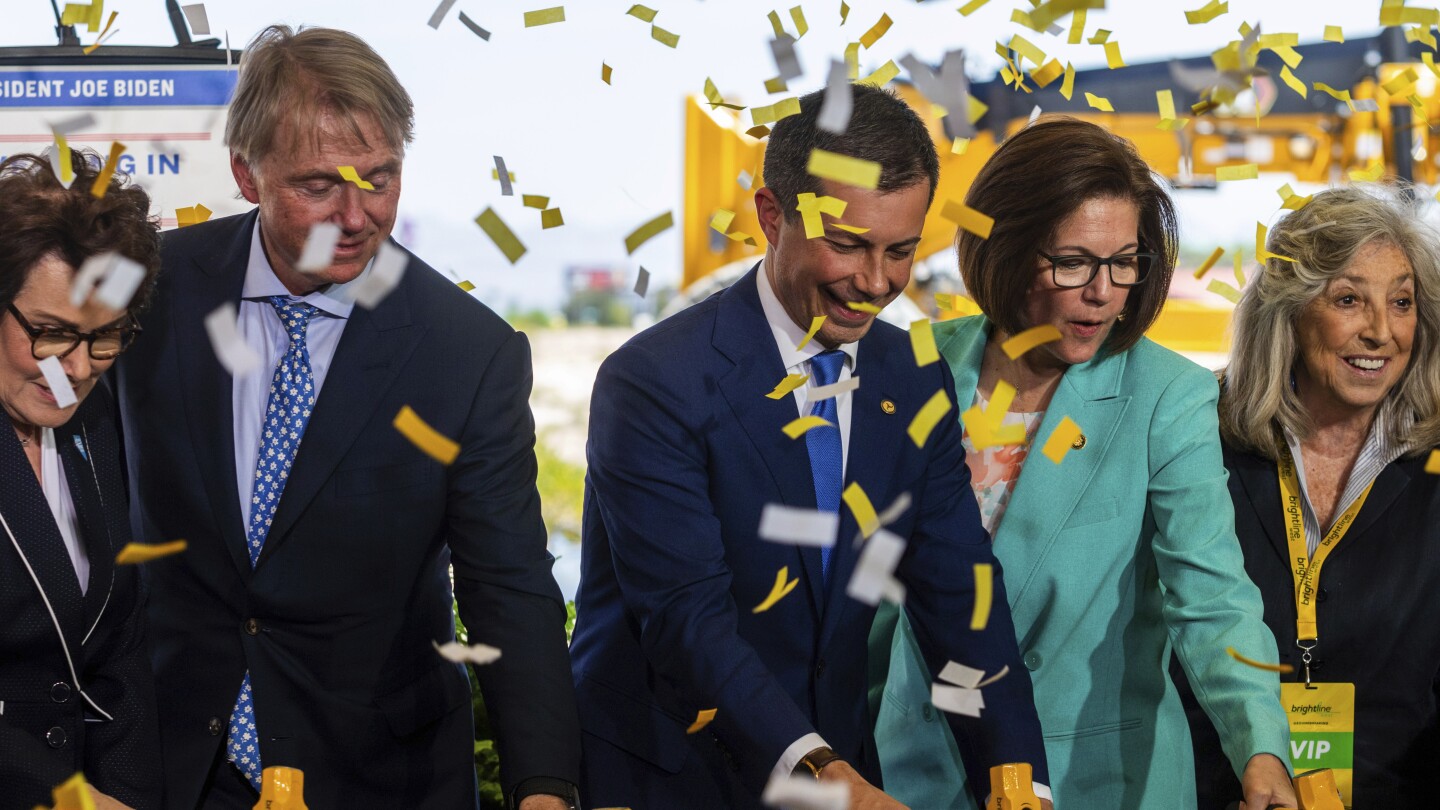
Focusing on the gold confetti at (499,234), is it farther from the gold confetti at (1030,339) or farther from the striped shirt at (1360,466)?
the striped shirt at (1360,466)

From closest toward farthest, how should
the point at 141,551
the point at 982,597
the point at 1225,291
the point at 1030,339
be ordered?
the point at 141,551
the point at 982,597
the point at 1030,339
the point at 1225,291

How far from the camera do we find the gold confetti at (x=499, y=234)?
2.04m

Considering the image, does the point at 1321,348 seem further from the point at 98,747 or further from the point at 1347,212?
the point at 98,747

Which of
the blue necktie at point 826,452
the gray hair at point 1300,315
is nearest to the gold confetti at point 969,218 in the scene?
the blue necktie at point 826,452

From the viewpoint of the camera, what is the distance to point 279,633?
201cm

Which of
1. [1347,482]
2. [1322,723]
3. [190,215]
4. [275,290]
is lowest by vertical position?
[1322,723]

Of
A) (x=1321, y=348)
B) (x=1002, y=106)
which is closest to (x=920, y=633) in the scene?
(x=1321, y=348)

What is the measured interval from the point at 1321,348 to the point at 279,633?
5.70 ft

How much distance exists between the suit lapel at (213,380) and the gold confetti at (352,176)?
0.24m

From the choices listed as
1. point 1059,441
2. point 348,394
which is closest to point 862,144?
point 1059,441

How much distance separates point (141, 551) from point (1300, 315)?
1.88 metres

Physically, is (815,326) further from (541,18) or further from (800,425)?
(541,18)

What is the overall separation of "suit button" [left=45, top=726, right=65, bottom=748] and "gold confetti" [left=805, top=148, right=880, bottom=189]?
1.22 meters

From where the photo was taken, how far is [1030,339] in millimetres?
2193
